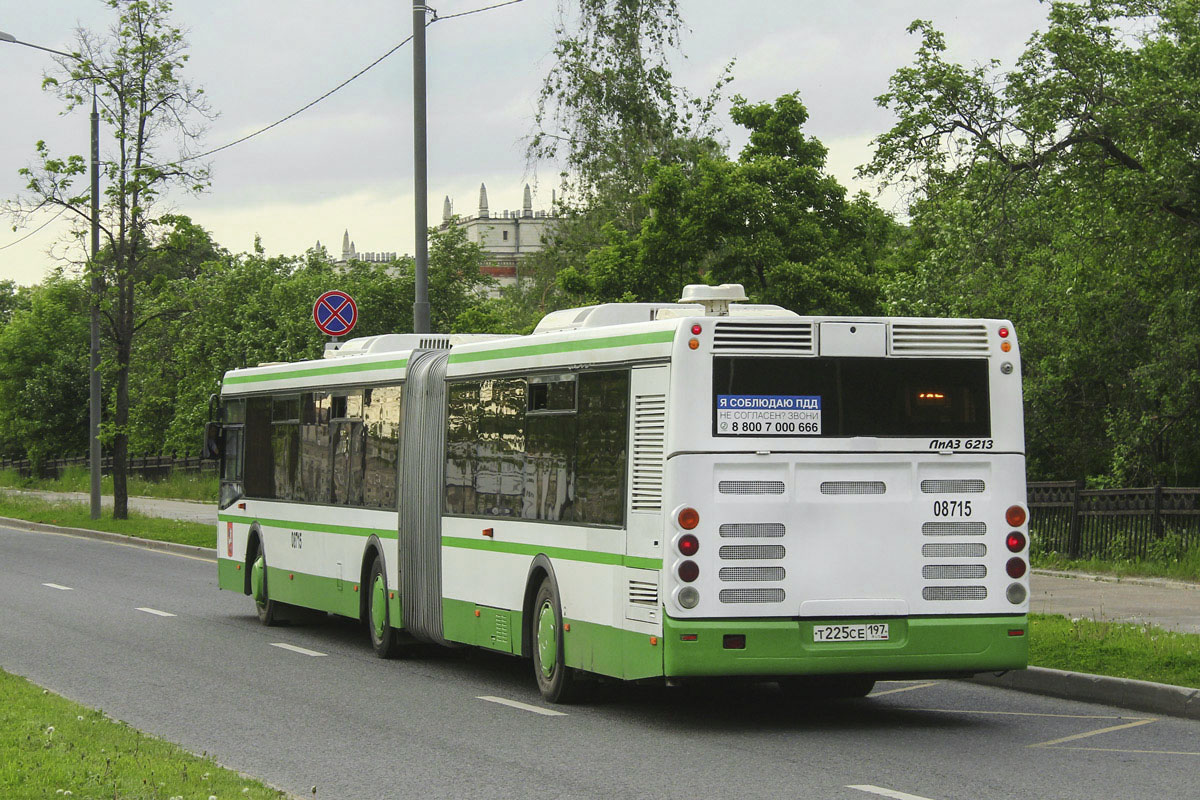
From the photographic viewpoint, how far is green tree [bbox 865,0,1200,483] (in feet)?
71.3

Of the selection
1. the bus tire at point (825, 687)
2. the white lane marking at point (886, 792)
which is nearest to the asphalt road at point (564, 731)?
the white lane marking at point (886, 792)

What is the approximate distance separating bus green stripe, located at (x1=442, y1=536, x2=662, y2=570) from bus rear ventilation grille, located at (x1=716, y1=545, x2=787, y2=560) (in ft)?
1.35

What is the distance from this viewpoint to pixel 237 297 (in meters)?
59.2

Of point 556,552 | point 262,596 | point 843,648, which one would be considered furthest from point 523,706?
point 262,596

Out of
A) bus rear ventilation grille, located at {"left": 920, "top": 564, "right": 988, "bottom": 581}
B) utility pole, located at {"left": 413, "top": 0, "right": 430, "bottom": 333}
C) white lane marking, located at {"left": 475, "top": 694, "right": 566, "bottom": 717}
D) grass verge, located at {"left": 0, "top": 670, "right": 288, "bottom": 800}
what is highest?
utility pole, located at {"left": 413, "top": 0, "right": 430, "bottom": 333}

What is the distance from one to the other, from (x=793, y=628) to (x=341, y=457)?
23.5 feet

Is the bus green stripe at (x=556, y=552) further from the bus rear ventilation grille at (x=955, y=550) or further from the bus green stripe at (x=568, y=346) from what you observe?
the bus rear ventilation grille at (x=955, y=550)

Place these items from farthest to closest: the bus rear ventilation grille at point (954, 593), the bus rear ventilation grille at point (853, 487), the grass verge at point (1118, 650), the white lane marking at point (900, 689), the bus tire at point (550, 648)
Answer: the white lane marking at point (900, 689) → the grass verge at point (1118, 650) → the bus tire at point (550, 648) → the bus rear ventilation grille at point (954, 593) → the bus rear ventilation grille at point (853, 487)

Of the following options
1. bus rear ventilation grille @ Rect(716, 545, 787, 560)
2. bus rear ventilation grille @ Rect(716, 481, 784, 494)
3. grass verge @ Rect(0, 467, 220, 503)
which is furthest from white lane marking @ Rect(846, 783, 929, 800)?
grass verge @ Rect(0, 467, 220, 503)

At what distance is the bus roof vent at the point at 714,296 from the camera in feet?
40.1

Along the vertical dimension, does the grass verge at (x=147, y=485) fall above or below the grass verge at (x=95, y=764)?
above

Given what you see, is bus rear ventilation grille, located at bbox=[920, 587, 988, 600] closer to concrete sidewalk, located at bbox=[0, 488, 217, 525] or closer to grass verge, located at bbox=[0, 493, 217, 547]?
grass verge, located at bbox=[0, 493, 217, 547]

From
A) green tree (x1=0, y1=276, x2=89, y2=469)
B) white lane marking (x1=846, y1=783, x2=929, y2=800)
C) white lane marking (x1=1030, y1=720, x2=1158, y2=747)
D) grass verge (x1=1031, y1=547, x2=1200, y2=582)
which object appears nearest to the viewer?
white lane marking (x1=846, y1=783, x2=929, y2=800)

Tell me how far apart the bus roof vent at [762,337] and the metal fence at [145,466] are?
41.3 m
